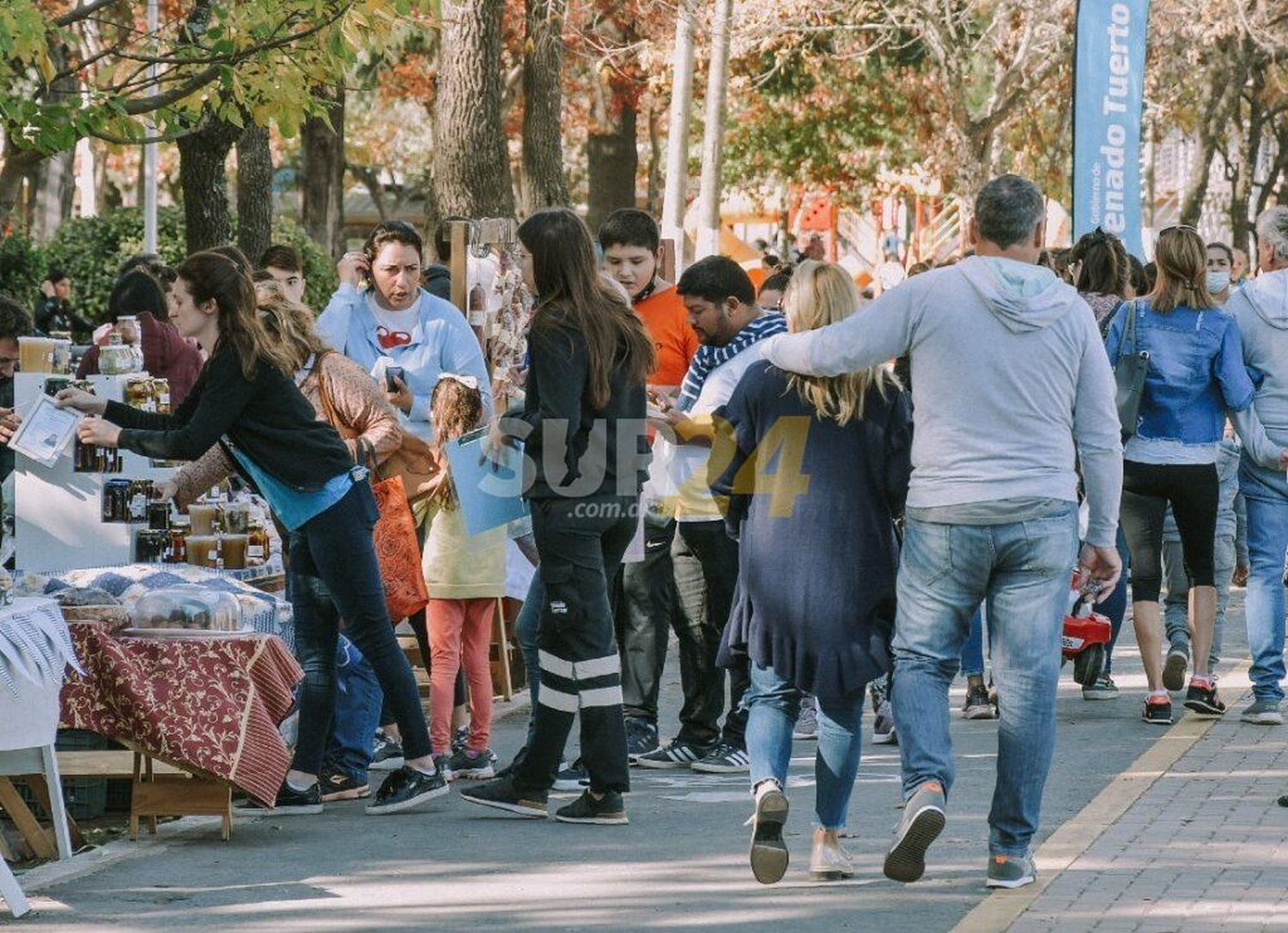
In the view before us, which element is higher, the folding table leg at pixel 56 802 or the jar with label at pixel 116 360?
the jar with label at pixel 116 360

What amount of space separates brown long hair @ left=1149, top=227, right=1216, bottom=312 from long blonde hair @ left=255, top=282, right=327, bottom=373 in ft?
12.4

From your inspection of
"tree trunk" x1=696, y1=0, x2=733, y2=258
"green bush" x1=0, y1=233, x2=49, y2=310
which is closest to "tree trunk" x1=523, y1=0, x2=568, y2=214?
"tree trunk" x1=696, y1=0, x2=733, y2=258

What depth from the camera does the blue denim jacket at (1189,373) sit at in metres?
9.80

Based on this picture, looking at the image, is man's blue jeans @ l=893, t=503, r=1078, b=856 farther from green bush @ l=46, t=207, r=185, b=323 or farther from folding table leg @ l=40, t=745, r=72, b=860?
green bush @ l=46, t=207, r=185, b=323

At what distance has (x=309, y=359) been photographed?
849 centimetres

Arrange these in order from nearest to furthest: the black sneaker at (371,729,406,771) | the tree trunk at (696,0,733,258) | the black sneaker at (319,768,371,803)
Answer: the black sneaker at (319,768,371,803), the black sneaker at (371,729,406,771), the tree trunk at (696,0,733,258)

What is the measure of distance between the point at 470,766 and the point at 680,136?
14614 mm

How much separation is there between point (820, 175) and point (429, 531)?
41.3 m

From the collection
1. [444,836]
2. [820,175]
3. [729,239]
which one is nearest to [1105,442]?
[444,836]

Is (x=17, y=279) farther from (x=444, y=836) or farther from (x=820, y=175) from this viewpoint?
(x=820, y=175)

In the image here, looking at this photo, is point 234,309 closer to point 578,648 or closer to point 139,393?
point 139,393

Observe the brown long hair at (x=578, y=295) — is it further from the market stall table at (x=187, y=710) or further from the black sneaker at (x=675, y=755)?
the black sneaker at (x=675, y=755)

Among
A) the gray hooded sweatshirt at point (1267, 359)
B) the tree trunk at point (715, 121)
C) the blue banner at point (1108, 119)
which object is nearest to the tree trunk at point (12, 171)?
the gray hooded sweatshirt at point (1267, 359)

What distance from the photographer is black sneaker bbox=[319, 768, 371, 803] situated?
8.46 m
